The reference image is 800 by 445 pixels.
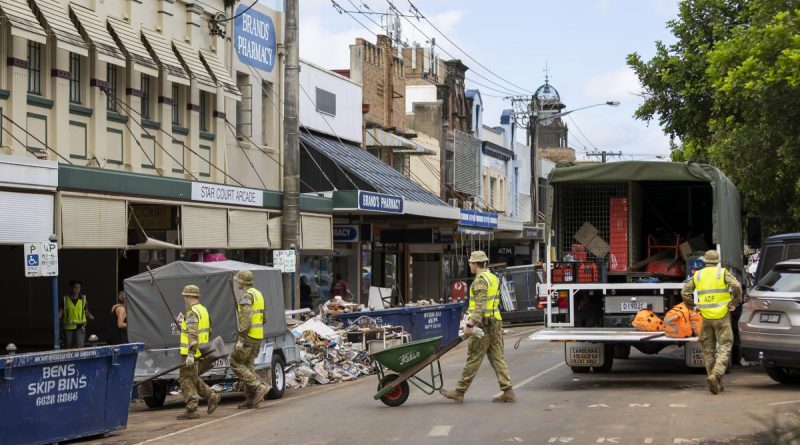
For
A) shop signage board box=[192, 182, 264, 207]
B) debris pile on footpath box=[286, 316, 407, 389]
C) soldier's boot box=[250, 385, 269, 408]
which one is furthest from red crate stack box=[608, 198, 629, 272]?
shop signage board box=[192, 182, 264, 207]

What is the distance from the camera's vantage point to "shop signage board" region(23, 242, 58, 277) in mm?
16656

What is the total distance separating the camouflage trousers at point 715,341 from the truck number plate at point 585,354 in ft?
6.50

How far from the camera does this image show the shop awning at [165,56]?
83.9ft

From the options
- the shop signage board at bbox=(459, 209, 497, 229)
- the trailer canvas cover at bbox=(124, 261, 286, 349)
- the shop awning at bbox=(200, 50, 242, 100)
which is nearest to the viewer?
the trailer canvas cover at bbox=(124, 261, 286, 349)

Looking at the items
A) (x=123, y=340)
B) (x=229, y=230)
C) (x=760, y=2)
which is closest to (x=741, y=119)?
(x=760, y=2)

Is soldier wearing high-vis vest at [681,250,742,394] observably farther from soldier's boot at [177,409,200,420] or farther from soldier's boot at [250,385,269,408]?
soldier's boot at [177,409,200,420]

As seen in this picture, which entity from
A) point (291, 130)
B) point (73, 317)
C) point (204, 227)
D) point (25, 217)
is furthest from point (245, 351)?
point (204, 227)

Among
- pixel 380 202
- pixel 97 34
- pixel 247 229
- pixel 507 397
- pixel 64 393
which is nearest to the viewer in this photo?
pixel 64 393

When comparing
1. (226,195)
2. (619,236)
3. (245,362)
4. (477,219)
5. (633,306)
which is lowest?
(245,362)

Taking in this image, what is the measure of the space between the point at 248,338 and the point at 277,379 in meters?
2.28

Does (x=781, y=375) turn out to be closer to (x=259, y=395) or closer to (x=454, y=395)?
(x=454, y=395)

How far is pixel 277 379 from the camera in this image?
17891 mm

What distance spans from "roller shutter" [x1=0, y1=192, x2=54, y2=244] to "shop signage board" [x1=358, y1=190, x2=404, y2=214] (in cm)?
1230

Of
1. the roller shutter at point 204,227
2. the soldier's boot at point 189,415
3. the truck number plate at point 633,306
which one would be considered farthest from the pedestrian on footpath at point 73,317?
the truck number plate at point 633,306
